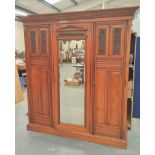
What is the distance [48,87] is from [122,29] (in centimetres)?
152

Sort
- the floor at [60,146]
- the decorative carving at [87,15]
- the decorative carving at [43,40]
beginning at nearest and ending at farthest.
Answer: the decorative carving at [87,15] < the floor at [60,146] < the decorative carving at [43,40]

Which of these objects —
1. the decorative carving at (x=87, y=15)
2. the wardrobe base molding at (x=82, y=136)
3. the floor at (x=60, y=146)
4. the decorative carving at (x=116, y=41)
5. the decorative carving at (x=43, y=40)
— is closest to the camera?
the decorative carving at (x=87, y=15)

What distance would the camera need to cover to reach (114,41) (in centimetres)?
251

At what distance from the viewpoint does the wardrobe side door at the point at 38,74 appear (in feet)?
9.47

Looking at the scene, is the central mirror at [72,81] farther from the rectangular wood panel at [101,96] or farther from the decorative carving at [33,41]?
the decorative carving at [33,41]

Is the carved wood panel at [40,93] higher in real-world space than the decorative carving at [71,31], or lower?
lower

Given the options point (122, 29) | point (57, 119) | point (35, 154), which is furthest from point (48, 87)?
point (122, 29)

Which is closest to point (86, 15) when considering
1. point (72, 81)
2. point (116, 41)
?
point (116, 41)

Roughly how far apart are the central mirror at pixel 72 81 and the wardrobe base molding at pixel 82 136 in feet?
0.62

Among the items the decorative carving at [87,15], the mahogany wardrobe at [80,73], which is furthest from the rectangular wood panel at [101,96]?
the decorative carving at [87,15]

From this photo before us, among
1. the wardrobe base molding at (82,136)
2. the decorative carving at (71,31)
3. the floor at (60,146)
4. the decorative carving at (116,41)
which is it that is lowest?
the floor at (60,146)

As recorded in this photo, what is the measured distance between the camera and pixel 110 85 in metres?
2.64
